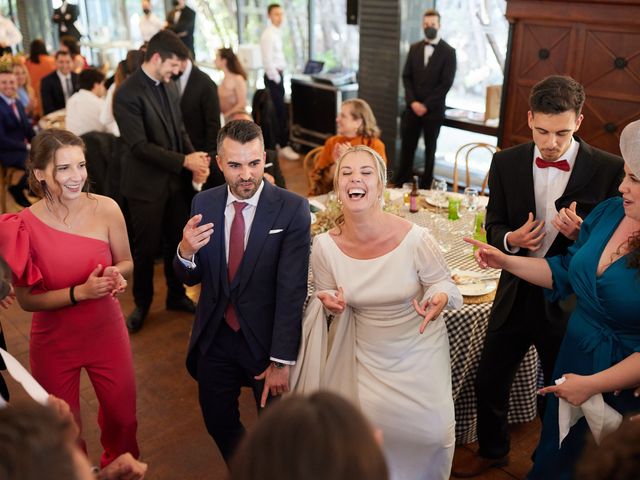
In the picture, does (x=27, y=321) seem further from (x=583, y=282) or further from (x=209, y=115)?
(x=583, y=282)

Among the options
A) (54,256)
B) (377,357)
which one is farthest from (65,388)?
(377,357)

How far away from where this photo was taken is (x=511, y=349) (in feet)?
8.96

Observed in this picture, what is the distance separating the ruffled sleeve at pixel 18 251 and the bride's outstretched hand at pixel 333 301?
3.58 feet

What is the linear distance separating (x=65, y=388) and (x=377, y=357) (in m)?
→ 1.26

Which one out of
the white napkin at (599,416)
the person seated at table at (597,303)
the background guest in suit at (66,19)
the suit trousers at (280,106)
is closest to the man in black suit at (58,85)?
the suit trousers at (280,106)

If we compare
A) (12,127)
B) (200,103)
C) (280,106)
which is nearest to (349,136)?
(200,103)

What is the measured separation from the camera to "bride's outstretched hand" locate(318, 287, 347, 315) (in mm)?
2320

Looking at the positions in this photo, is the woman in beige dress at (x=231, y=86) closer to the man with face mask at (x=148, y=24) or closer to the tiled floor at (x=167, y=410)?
the tiled floor at (x=167, y=410)

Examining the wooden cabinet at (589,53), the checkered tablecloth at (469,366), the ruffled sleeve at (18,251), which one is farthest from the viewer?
the wooden cabinet at (589,53)

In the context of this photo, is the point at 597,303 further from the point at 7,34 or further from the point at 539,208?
the point at 7,34

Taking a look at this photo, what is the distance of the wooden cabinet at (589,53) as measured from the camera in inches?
204

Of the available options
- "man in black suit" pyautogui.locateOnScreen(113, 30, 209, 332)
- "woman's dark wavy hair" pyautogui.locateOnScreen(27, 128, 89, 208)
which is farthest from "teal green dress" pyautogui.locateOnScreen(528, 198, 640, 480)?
"man in black suit" pyautogui.locateOnScreen(113, 30, 209, 332)

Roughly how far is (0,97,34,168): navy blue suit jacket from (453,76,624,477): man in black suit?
199 inches

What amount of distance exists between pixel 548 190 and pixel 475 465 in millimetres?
1366
